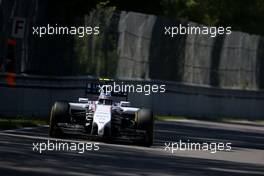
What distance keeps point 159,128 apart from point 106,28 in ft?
18.9

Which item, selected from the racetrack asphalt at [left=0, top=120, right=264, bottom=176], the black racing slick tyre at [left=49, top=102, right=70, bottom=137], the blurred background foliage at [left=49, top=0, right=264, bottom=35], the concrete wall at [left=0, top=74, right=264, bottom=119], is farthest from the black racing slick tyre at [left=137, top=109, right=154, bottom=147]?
the blurred background foliage at [left=49, top=0, right=264, bottom=35]

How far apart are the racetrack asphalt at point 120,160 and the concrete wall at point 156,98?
3.86 meters

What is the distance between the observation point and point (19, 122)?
25047 mm

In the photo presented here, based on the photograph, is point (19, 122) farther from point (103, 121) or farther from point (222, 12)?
point (222, 12)

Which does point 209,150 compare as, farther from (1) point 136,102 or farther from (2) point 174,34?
(2) point 174,34

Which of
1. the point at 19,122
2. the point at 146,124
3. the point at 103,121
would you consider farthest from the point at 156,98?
the point at 103,121

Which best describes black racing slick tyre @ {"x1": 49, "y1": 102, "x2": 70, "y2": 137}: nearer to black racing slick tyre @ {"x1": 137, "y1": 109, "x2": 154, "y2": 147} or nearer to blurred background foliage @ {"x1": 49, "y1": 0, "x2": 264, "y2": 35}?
black racing slick tyre @ {"x1": 137, "y1": 109, "x2": 154, "y2": 147}

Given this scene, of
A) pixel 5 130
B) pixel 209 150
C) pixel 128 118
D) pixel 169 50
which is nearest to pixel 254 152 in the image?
pixel 209 150

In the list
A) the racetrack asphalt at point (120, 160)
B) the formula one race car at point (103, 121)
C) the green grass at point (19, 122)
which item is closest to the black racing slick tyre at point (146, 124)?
the formula one race car at point (103, 121)

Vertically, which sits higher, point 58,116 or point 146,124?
point 58,116

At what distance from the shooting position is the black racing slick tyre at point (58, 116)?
20.6m

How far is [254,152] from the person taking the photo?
75.1ft

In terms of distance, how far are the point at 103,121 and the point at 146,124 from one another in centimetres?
88

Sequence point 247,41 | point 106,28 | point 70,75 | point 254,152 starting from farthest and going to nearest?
point 247,41 < point 106,28 < point 70,75 < point 254,152
